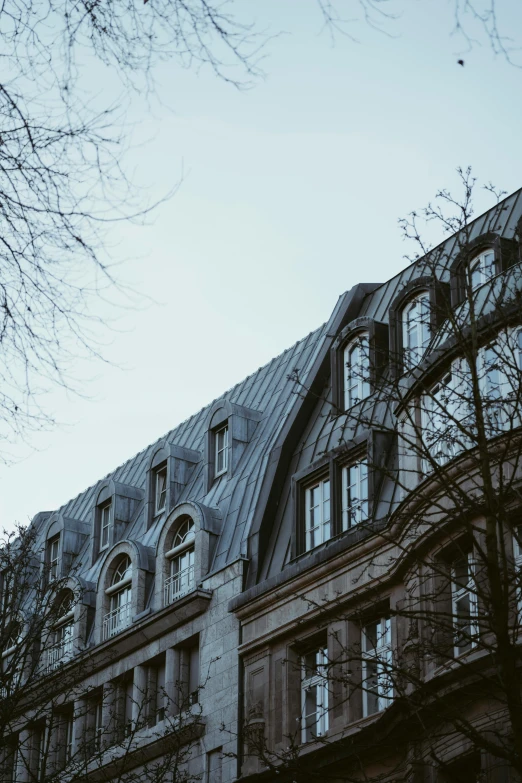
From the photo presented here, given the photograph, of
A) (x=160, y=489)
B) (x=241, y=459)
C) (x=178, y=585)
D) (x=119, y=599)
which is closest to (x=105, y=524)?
(x=160, y=489)

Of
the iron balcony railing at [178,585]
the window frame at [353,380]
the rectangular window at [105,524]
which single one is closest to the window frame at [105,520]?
the rectangular window at [105,524]

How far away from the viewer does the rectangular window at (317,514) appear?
31.3 m

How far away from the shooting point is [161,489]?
40281 millimetres

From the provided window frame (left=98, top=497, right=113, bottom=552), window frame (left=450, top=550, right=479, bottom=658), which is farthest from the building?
window frame (left=450, top=550, right=479, bottom=658)

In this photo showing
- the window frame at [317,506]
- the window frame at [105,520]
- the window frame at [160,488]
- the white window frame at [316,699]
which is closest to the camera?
the white window frame at [316,699]

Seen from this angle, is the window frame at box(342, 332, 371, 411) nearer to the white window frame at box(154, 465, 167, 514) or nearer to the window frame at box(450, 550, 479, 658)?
the window frame at box(450, 550, 479, 658)

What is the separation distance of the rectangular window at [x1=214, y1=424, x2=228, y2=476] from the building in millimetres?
62

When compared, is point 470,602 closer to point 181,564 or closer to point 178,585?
point 178,585

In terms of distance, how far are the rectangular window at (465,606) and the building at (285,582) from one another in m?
0.22

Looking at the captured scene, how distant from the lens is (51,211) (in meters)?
11.0

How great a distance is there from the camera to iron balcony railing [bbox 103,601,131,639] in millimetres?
38003

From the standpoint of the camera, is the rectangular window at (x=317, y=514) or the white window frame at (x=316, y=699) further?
the rectangular window at (x=317, y=514)

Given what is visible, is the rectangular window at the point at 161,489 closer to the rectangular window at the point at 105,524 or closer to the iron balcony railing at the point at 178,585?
the rectangular window at the point at 105,524

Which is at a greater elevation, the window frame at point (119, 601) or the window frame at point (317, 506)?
the window frame at point (119, 601)
